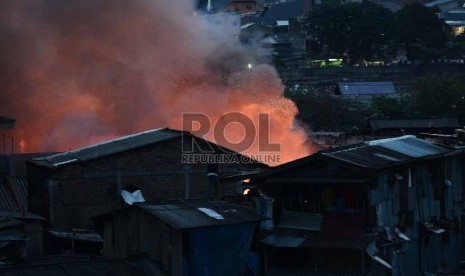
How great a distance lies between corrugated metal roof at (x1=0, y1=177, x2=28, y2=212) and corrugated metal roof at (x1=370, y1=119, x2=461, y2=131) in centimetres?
1595

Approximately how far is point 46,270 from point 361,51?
4347 cm

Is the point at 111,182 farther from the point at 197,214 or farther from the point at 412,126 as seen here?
the point at 412,126

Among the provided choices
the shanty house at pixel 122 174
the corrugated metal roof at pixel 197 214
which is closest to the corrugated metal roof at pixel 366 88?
the shanty house at pixel 122 174

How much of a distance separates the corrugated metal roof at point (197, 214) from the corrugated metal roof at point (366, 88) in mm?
34175

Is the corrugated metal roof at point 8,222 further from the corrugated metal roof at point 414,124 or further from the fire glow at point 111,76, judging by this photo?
the corrugated metal roof at point 414,124

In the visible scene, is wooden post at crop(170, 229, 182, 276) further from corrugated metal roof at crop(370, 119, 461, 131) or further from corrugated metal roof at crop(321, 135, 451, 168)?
corrugated metal roof at crop(370, 119, 461, 131)

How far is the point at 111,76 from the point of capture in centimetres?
3459

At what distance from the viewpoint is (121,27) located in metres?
35.4

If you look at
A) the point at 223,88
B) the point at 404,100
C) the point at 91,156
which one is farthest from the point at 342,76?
the point at 91,156

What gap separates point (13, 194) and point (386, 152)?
999 cm

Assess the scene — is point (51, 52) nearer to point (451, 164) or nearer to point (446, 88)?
point (451, 164)

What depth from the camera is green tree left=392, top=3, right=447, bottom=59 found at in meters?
59.5

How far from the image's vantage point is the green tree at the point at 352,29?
5788 cm

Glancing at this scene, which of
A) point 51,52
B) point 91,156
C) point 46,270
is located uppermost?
point 51,52
